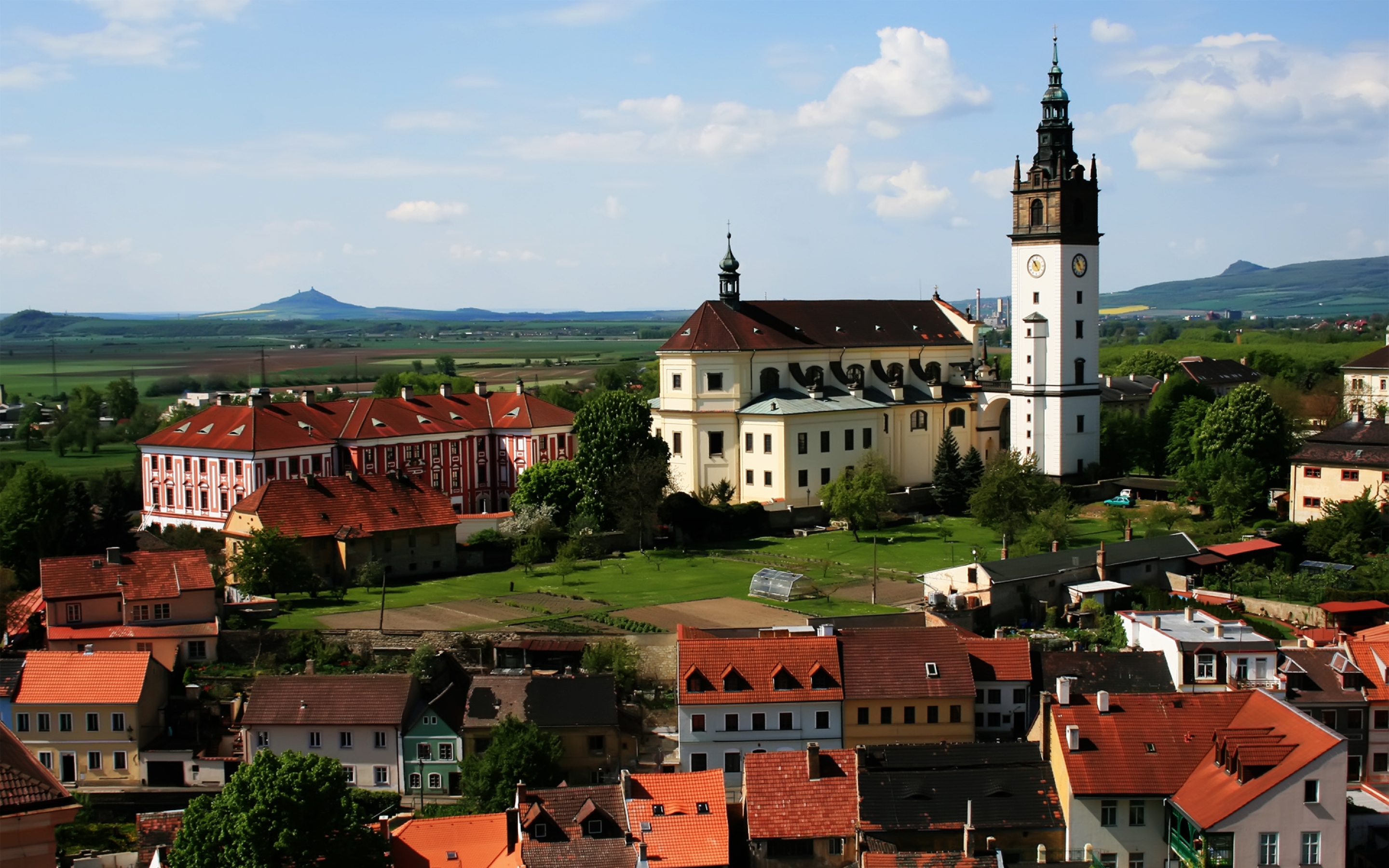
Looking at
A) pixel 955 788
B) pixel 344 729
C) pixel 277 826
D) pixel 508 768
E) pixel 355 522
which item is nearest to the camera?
pixel 277 826

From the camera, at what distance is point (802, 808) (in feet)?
112

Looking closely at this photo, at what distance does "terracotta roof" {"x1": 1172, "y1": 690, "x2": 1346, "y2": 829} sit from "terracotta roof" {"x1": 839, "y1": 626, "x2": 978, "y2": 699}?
22.6 ft

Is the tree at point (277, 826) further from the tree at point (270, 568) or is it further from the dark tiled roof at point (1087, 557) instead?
the dark tiled roof at point (1087, 557)

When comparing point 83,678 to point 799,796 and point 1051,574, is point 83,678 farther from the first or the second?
point 1051,574

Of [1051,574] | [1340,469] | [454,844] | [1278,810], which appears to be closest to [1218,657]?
[1278,810]

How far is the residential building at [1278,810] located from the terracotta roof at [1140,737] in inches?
56.4

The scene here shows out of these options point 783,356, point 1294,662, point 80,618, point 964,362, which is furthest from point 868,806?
point 964,362

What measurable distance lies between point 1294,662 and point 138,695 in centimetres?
3049

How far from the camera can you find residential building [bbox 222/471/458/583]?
56.1m

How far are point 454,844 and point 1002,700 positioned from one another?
594 inches

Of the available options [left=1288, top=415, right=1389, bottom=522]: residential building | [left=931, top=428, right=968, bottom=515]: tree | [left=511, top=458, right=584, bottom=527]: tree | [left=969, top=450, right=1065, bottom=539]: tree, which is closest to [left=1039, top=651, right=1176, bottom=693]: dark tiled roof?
[left=969, top=450, right=1065, bottom=539]: tree

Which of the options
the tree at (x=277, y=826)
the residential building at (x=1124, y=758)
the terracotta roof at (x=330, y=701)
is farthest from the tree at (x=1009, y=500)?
the tree at (x=277, y=826)

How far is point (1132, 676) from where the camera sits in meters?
40.8

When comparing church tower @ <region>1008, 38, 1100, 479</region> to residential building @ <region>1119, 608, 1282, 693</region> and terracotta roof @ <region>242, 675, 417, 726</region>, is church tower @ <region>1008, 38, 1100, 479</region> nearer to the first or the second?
residential building @ <region>1119, 608, 1282, 693</region>
